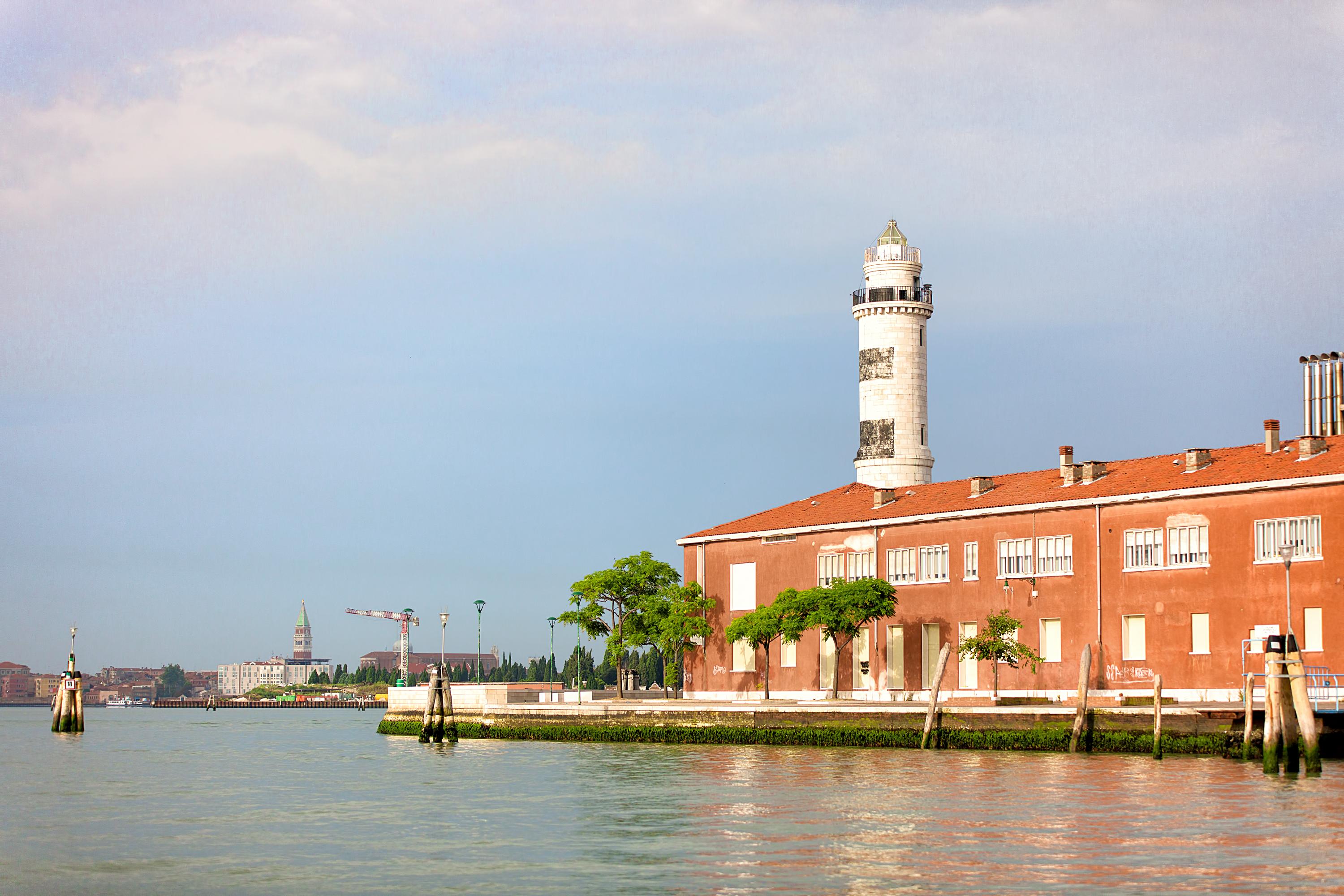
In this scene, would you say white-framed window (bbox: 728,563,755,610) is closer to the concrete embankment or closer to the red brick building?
the red brick building

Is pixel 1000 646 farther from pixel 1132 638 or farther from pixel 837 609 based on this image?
pixel 837 609

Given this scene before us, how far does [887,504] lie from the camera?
205ft

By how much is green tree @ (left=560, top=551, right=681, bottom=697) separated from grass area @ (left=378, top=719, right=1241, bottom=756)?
6479 millimetres

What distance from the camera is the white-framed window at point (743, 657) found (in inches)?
2544

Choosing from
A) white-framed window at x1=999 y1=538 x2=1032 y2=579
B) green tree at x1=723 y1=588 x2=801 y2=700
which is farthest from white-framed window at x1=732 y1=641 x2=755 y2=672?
white-framed window at x1=999 y1=538 x2=1032 y2=579

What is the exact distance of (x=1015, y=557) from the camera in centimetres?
5469

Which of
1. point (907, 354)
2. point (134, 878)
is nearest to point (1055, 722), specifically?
point (134, 878)

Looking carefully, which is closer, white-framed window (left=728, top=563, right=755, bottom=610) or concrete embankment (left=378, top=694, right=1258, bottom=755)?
concrete embankment (left=378, top=694, right=1258, bottom=755)

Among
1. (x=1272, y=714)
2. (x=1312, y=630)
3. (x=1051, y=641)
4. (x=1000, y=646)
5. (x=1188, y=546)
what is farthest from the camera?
(x=1051, y=641)

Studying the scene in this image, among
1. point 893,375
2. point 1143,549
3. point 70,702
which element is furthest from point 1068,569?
point 70,702

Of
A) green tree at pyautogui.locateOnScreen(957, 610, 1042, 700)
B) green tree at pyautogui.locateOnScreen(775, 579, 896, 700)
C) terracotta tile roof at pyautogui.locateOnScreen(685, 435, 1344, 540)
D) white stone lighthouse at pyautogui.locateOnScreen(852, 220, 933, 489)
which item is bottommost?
green tree at pyautogui.locateOnScreen(957, 610, 1042, 700)

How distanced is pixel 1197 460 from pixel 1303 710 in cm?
1785

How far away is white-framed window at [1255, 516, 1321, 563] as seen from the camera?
46.2 m

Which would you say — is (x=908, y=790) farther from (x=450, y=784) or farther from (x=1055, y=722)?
(x=450, y=784)
